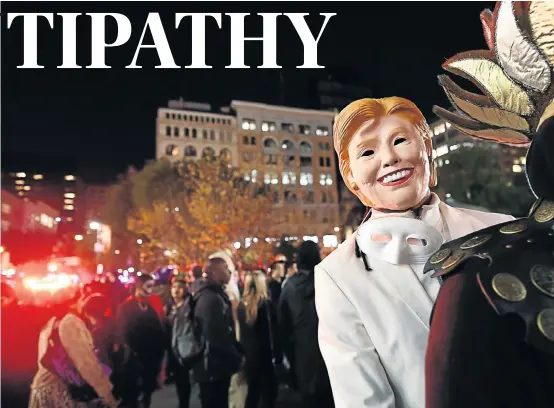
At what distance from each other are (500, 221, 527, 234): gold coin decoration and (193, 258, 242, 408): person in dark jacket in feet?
7.93

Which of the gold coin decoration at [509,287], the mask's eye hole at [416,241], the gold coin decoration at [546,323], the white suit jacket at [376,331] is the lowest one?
the white suit jacket at [376,331]

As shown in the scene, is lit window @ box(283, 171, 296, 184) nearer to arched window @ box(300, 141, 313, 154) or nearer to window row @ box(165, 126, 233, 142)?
arched window @ box(300, 141, 313, 154)

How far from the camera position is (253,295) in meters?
3.33

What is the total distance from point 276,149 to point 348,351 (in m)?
6.29

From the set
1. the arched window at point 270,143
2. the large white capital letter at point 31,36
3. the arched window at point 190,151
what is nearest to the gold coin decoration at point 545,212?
A: the large white capital letter at point 31,36

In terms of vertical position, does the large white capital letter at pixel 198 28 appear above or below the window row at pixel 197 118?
below

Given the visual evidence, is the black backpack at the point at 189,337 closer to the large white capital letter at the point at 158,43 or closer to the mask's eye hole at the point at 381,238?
the large white capital letter at the point at 158,43

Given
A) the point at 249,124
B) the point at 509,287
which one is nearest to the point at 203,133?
the point at 249,124

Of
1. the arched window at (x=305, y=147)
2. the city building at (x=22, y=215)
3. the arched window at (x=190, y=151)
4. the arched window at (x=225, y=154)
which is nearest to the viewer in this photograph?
the city building at (x=22, y=215)

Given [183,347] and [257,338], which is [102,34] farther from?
[257,338]

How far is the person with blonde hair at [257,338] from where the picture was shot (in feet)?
10.8

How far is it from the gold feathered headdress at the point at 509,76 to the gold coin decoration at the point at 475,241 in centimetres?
18

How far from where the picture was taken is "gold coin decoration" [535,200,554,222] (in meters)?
0.55

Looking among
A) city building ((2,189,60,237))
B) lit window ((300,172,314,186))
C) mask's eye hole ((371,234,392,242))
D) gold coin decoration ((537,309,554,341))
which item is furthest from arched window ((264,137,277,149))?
gold coin decoration ((537,309,554,341))
